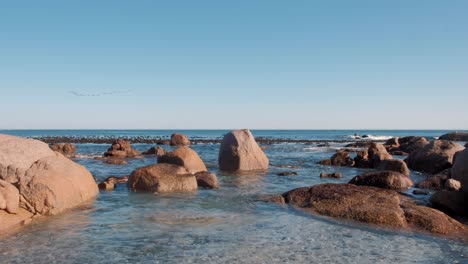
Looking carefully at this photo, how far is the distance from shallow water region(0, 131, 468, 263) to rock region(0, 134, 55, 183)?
1888 millimetres

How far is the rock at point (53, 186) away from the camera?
11234mm

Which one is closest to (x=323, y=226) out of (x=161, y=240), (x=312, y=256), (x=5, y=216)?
(x=312, y=256)

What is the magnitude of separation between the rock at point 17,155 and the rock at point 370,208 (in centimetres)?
757

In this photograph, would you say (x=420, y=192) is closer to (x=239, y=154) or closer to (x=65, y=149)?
(x=239, y=154)

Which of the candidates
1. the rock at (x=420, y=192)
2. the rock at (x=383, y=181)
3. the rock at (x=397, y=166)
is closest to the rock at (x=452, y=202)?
the rock at (x=420, y=192)

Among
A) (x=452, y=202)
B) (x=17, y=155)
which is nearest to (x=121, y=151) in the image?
(x=17, y=155)

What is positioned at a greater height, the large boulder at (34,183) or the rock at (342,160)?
the large boulder at (34,183)

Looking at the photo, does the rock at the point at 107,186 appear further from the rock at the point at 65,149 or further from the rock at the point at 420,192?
the rock at the point at 65,149

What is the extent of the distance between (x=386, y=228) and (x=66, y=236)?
725 centimetres

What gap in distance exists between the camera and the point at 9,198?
10.4 m

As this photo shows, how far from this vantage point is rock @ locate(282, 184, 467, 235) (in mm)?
10672

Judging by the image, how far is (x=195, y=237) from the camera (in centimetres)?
949

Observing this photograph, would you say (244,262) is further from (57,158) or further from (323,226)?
(57,158)

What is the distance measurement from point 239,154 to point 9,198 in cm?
1412
